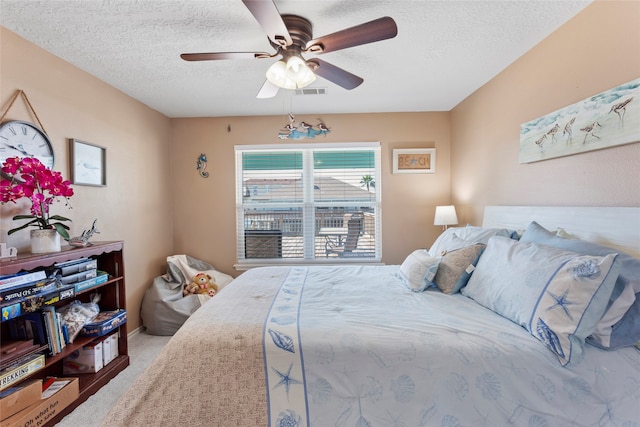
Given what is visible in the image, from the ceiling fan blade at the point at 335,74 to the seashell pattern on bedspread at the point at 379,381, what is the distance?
1.56 metres

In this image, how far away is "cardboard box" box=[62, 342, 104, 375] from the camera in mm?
1967

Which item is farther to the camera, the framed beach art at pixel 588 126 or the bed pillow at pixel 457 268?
the bed pillow at pixel 457 268

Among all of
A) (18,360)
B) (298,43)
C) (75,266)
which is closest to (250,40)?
(298,43)

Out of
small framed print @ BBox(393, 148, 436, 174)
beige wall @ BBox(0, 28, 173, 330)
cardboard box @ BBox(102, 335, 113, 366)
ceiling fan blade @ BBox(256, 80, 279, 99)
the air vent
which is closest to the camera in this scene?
beige wall @ BBox(0, 28, 173, 330)

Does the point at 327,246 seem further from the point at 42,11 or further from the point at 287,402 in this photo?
the point at 42,11

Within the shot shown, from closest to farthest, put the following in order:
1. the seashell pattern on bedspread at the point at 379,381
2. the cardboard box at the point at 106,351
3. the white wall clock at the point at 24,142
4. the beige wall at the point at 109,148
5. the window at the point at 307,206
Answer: the seashell pattern on bedspread at the point at 379,381, the white wall clock at the point at 24,142, the beige wall at the point at 109,148, the cardboard box at the point at 106,351, the window at the point at 307,206

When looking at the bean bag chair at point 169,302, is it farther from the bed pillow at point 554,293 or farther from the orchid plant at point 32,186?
the bed pillow at point 554,293

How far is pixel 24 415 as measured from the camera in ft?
4.81

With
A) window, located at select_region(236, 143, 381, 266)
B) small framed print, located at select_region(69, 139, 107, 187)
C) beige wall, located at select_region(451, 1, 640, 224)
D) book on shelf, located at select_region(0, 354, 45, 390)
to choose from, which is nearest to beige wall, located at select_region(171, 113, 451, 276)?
window, located at select_region(236, 143, 381, 266)

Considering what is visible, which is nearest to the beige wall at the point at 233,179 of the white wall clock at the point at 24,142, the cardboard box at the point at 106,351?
the cardboard box at the point at 106,351

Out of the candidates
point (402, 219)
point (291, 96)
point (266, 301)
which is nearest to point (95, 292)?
point (266, 301)

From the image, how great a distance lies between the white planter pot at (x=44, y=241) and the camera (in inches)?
65.6

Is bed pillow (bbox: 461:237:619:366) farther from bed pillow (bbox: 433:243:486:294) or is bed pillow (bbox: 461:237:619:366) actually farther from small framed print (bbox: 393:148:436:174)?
small framed print (bbox: 393:148:436:174)

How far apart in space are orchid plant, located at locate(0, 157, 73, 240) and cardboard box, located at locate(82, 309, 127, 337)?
0.70 meters
